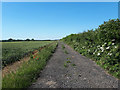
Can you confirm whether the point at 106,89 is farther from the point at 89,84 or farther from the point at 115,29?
the point at 115,29

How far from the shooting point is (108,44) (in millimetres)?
5941

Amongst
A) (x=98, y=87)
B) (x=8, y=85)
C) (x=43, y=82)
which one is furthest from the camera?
(x=43, y=82)

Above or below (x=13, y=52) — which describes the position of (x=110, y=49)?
above

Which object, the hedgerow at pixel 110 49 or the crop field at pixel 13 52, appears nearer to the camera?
the hedgerow at pixel 110 49

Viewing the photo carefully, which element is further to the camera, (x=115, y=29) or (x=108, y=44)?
(x=115, y=29)

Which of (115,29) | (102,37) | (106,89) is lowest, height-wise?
(106,89)

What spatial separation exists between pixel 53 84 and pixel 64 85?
42 centimetres

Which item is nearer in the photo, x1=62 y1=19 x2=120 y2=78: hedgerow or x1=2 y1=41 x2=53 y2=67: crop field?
x1=62 y1=19 x2=120 y2=78: hedgerow

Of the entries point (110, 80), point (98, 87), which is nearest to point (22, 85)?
point (98, 87)

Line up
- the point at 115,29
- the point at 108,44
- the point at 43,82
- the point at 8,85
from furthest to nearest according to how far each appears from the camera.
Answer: the point at 115,29 → the point at 108,44 → the point at 43,82 → the point at 8,85

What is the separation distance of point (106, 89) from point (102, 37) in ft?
14.7

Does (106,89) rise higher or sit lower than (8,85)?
lower

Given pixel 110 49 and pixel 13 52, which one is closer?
pixel 110 49

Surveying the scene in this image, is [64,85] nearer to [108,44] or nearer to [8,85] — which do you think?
[8,85]
